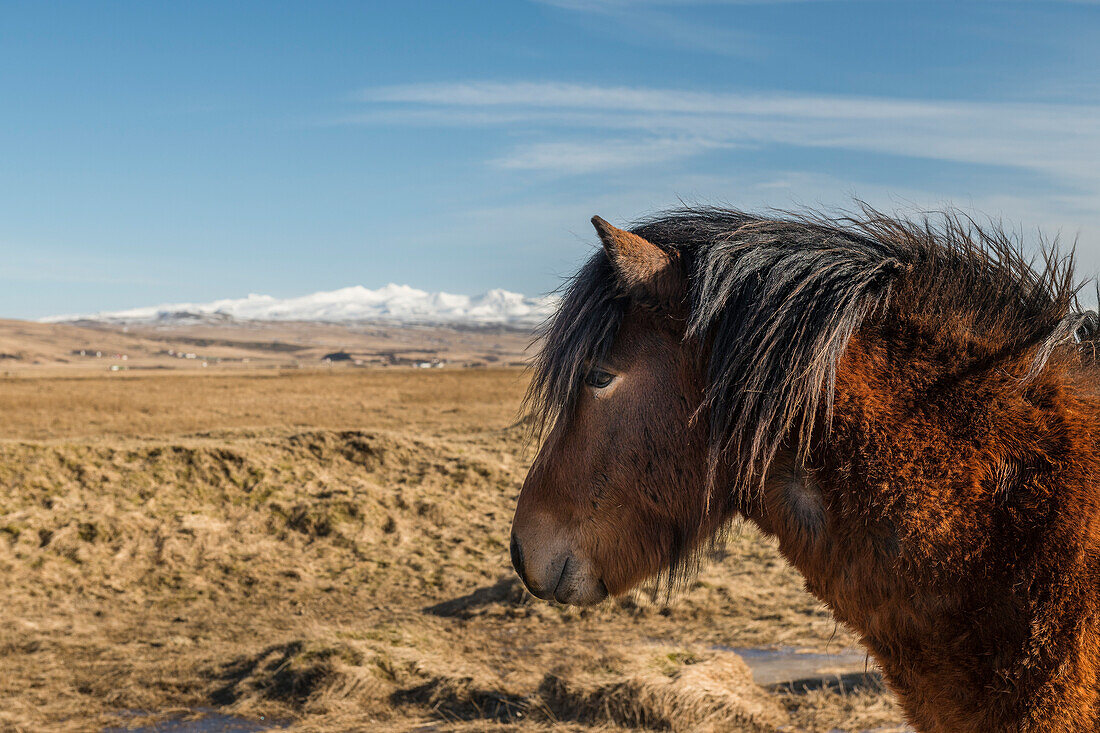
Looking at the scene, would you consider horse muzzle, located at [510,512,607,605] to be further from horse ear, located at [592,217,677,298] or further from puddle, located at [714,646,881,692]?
puddle, located at [714,646,881,692]

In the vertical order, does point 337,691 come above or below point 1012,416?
below

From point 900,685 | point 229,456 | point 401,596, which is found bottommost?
point 401,596

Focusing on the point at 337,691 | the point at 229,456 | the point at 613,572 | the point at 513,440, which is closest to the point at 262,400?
the point at 513,440

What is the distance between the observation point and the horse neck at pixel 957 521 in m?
1.69

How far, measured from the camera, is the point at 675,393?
77.9 inches

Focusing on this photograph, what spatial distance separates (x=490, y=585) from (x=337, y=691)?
3.07 meters

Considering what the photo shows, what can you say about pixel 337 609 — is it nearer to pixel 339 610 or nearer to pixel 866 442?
pixel 339 610

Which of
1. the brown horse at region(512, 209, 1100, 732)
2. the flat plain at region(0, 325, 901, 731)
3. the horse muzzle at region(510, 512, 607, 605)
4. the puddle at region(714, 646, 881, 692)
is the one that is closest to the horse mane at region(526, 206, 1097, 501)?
the brown horse at region(512, 209, 1100, 732)

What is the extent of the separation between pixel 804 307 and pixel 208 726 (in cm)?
542

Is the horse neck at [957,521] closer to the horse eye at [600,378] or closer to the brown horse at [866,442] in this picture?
the brown horse at [866,442]

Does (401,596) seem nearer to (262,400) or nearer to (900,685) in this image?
(900,685)

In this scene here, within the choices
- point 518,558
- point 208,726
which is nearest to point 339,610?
point 208,726

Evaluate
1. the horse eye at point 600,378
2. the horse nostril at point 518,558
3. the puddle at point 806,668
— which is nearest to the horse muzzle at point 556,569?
the horse nostril at point 518,558

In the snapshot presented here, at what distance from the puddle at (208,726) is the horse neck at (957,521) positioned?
485 cm
